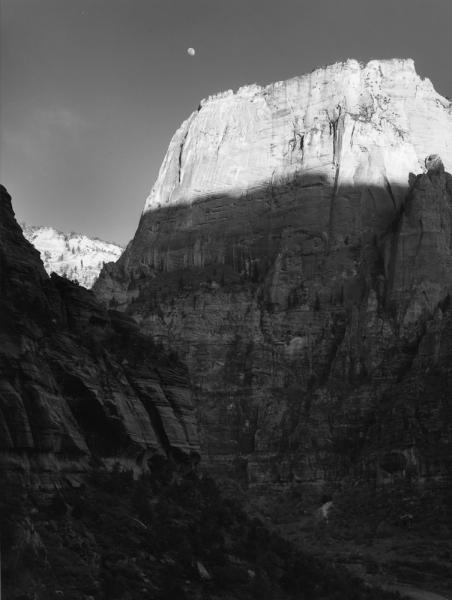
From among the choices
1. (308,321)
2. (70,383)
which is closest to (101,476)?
(70,383)

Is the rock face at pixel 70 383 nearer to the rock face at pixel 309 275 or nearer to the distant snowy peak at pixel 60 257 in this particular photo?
the rock face at pixel 309 275

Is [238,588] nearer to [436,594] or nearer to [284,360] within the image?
[436,594]

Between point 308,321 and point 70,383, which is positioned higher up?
point 308,321

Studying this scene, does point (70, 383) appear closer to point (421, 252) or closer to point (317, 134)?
point (421, 252)

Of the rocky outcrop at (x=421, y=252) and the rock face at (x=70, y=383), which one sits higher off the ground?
the rocky outcrop at (x=421, y=252)

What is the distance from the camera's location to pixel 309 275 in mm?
Result: 146500

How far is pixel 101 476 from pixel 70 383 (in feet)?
11.2

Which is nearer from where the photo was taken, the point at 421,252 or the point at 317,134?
the point at 421,252

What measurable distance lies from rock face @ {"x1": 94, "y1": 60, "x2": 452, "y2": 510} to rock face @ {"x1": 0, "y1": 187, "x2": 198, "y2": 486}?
60.8 metres

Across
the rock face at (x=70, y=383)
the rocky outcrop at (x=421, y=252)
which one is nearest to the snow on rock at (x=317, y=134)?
the rocky outcrop at (x=421, y=252)

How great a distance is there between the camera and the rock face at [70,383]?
141ft

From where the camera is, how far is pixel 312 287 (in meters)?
145

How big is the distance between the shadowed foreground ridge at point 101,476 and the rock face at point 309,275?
61.0 m

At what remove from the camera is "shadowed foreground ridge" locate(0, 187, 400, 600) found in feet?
133
